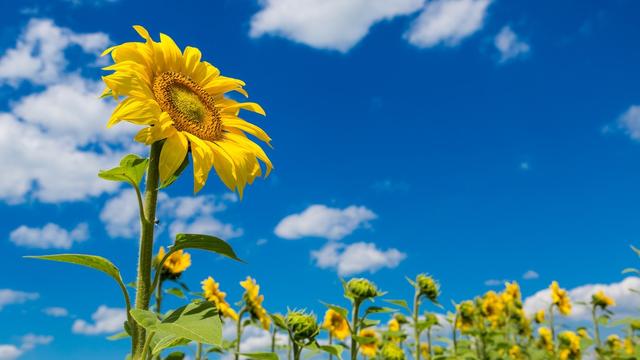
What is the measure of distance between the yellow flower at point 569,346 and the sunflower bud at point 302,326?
6748 millimetres

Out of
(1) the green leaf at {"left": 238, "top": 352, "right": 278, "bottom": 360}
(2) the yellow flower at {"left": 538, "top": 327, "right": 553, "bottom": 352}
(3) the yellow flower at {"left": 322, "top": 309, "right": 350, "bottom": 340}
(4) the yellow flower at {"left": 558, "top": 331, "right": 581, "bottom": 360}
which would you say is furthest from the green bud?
(2) the yellow flower at {"left": 538, "top": 327, "right": 553, "bottom": 352}

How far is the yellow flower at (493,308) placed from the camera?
9102mm

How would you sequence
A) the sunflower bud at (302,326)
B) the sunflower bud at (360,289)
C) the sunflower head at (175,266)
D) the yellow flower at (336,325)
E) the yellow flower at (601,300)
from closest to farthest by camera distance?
the sunflower bud at (302,326) < the sunflower bud at (360,289) < the sunflower head at (175,266) < the yellow flower at (336,325) < the yellow flower at (601,300)

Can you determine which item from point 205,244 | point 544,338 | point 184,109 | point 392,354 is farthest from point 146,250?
point 544,338

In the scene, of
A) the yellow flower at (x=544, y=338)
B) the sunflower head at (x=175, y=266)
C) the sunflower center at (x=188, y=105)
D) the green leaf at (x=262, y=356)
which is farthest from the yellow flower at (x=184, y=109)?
the yellow flower at (x=544, y=338)

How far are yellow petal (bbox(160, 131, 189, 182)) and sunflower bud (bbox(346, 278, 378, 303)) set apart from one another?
259 centimetres

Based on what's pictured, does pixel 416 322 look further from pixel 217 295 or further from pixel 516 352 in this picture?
pixel 516 352

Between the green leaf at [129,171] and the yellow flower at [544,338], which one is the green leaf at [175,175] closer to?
the green leaf at [129,171]

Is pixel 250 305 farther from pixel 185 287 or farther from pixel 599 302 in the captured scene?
pixel 599 302

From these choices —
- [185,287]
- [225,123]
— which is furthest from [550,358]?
[225,123]

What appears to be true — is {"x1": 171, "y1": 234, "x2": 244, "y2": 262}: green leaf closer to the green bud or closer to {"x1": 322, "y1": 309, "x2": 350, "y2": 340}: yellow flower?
the green bud

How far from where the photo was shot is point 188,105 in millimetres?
2115

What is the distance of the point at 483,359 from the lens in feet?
23.6

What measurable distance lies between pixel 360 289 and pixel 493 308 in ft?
18.3
